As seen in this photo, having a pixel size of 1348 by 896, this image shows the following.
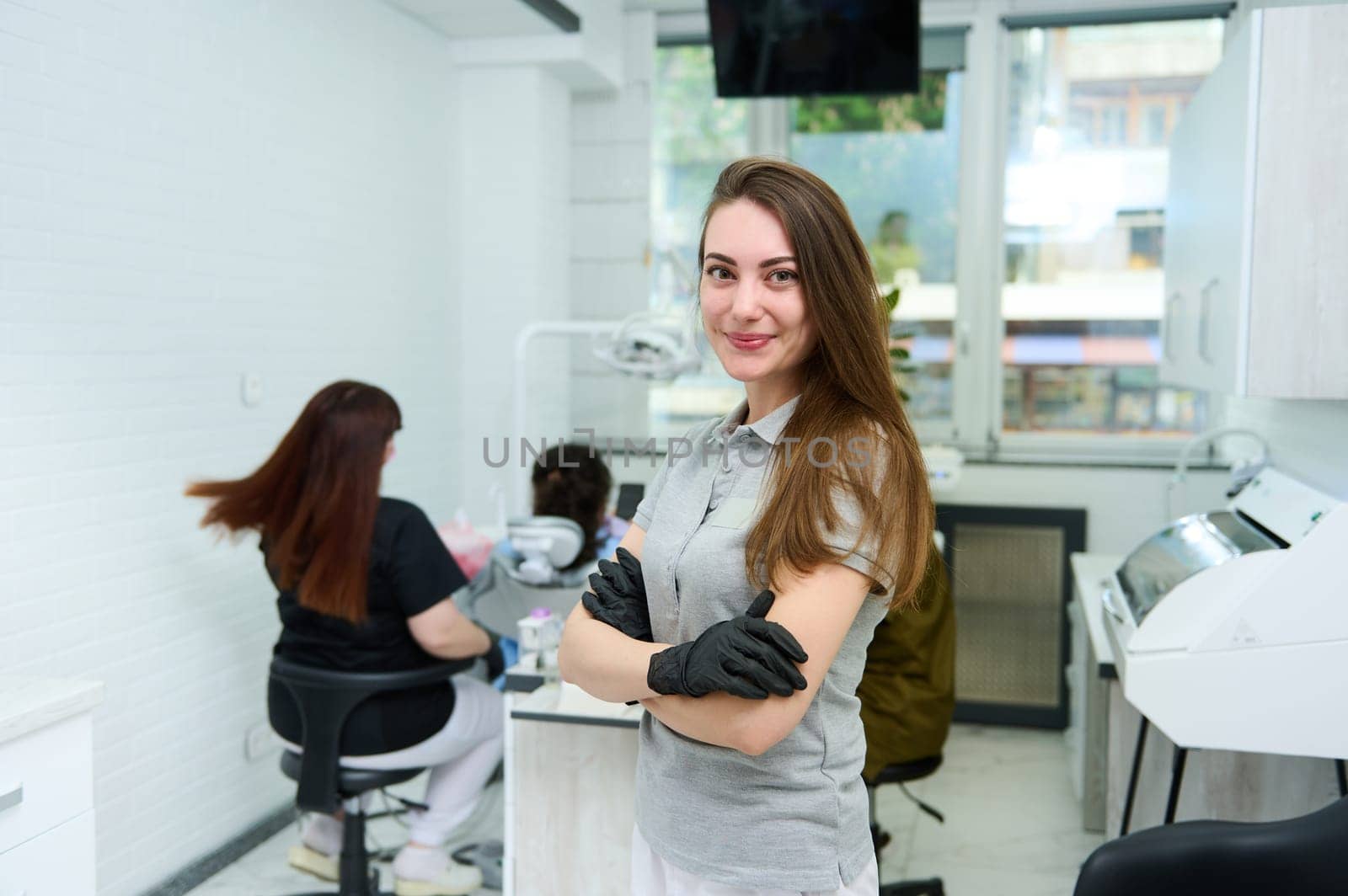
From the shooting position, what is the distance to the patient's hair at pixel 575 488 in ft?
9.66

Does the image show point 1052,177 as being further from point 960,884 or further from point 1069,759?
point 960,884

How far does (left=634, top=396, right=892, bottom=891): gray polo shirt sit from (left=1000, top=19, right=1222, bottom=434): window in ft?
11.3

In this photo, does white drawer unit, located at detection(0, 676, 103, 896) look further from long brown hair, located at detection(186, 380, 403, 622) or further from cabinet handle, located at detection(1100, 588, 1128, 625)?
cabinet handle, located at detection(1100, 588, 1128, 625)

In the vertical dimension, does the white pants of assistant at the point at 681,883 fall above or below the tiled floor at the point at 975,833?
above

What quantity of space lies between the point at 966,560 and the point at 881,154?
1.65 meters

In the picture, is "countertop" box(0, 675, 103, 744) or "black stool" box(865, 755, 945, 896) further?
"black stool" box(865, 755, 945, 896)

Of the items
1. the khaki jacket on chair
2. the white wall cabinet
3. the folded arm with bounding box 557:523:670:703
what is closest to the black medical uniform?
the khaki jacket on chair

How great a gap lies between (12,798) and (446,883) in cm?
121

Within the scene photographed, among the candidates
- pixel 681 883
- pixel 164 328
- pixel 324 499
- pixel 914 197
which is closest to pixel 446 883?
pixel 324 499

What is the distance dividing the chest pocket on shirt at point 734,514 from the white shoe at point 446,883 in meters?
1.84

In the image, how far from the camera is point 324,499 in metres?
2.48

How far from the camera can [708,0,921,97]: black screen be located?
12.6ft

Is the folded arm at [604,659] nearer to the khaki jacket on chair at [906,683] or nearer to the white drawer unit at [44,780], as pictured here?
the white drawer unit at [44,780]

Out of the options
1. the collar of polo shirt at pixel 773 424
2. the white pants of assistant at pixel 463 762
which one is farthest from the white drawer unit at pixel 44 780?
the collar of polo shirt at pixel 773 424
